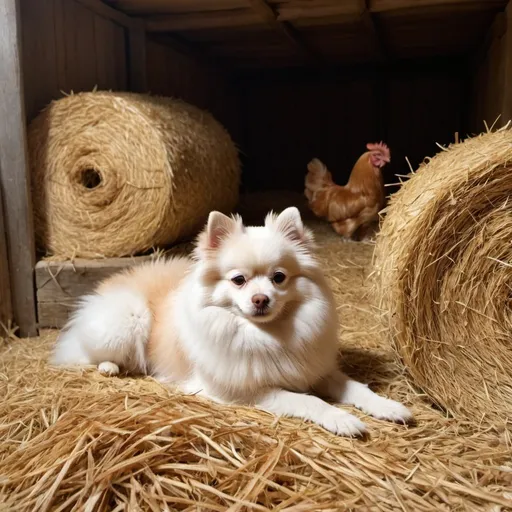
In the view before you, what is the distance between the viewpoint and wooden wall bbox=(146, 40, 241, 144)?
5395mm

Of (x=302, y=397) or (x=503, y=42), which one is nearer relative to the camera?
(x=302, y=397)

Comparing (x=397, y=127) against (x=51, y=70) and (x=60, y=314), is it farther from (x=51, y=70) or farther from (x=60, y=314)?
(x=60, y=314)

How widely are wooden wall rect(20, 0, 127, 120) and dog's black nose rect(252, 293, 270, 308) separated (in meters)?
2.39

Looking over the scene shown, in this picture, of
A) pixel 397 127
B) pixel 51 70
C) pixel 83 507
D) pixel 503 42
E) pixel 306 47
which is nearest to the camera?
pixel 83 507

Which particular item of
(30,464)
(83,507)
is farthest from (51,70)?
(83,507)

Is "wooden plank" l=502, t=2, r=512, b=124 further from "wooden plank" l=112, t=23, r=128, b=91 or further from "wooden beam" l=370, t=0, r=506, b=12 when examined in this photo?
"wooden plank" l=112, t=23, r=128, b=91

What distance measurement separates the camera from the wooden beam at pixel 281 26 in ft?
14.5

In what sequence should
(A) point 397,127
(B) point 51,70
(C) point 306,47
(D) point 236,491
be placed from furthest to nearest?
1. (A) point 397,127
2. (C) point 306,47
3. (B) point 51,70
4. (D) point 236,491

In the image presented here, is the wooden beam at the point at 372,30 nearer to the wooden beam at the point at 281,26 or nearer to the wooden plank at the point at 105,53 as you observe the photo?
the wooden beam at the point at 281,26

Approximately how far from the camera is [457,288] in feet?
7.30

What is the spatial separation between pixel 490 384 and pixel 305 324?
0.80 meters

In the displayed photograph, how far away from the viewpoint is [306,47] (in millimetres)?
6156

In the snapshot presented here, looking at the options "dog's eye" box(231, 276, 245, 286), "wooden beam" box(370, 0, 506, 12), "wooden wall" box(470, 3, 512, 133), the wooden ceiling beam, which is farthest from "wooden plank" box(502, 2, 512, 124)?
"dog's eye" box(231, 276, 245, 286)

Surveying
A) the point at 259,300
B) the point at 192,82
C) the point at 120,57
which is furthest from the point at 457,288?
the point at 192,82
